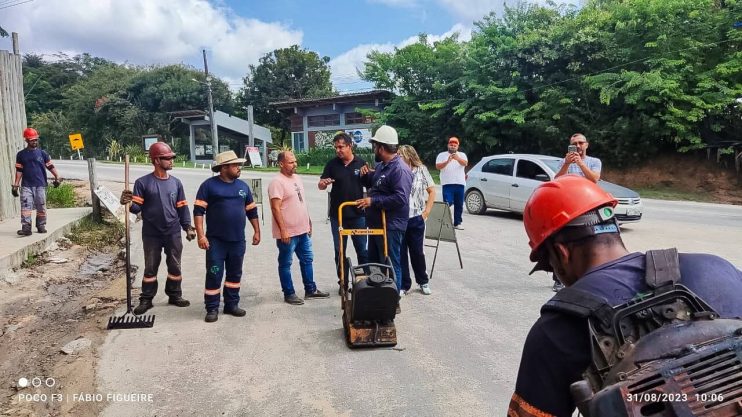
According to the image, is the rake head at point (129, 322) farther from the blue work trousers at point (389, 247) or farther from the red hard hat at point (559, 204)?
the red hard hat at point (559, 204)

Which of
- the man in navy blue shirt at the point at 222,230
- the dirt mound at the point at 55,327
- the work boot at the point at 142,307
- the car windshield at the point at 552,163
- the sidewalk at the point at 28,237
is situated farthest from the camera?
the car windshield at the point at 552,163

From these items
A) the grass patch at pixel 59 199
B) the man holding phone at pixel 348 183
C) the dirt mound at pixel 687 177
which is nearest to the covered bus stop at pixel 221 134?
the grass patch at pixel 59 199

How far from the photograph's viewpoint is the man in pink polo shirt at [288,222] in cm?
570

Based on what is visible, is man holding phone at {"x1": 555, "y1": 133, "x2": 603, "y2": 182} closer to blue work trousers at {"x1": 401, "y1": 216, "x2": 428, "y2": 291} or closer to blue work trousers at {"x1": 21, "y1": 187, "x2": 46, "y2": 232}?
blue work trousers at {"x1": 401, "y1": 216, "x2": 428, "y2": 291}

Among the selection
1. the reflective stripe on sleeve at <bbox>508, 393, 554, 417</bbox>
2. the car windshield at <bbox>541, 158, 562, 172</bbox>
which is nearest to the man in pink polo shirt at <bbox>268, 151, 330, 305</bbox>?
the reflective stripe on sleeve at <bbox>508, 393, 554, 417</bbox>

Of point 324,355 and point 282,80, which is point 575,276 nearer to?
point 324,355

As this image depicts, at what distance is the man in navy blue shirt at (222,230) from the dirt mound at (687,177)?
57.0ft

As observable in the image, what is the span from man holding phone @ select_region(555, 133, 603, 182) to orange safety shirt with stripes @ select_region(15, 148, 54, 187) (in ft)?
27.4

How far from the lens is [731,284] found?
1392 millimetres

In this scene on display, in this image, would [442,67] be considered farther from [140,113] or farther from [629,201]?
[140,113]

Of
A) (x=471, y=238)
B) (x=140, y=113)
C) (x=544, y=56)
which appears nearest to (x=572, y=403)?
(x=471, y=238)

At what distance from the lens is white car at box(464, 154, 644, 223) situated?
449 inches

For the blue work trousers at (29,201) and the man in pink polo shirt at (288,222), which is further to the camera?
the blue work trousers at (29,201)

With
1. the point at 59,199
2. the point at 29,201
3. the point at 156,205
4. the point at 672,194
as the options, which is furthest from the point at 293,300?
the point at 672,194
